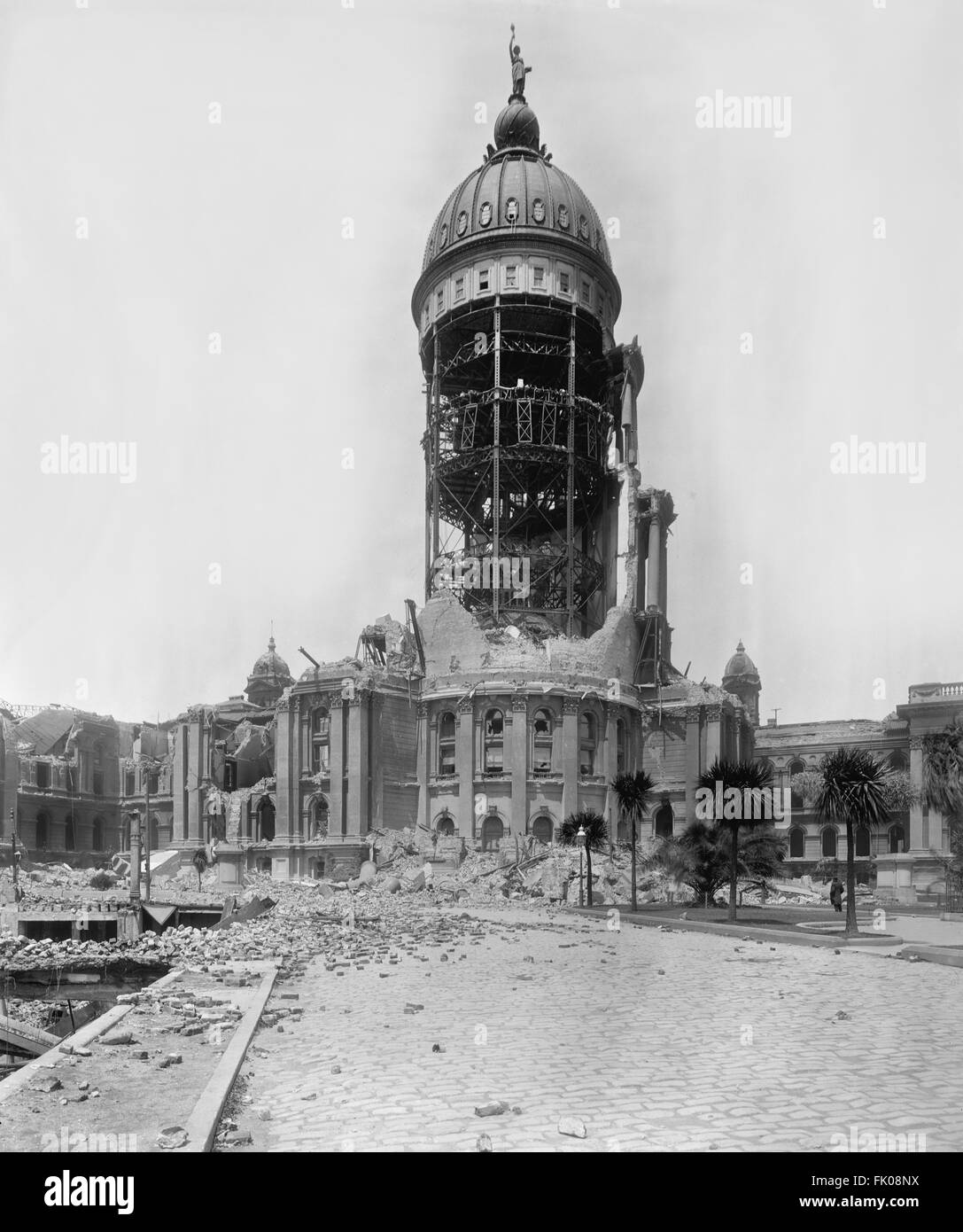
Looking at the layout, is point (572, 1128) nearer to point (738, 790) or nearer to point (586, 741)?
point (738, 790)

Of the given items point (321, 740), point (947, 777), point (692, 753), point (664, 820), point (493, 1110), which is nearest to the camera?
point (493, 1110)

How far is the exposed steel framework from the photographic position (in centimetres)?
7806

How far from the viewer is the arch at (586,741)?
224 feet

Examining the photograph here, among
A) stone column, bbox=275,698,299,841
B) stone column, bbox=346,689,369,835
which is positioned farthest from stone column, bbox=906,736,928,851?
stone column, bbox=275,698,299,841

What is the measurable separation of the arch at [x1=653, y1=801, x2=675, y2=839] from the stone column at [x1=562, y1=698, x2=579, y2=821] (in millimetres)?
7773

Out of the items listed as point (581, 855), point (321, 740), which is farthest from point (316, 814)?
point (581, 855)

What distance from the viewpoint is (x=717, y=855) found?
4159 cm

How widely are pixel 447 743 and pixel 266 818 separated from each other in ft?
50.0

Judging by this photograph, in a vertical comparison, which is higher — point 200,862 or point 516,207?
point 516,207

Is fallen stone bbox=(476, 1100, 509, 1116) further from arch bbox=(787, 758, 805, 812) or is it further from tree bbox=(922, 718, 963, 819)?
arch bbox=(787, 758, 805, 812)

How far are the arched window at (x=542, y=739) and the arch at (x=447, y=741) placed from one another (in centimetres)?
510

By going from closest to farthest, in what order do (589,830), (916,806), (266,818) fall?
(589,830)
(916,806)
(266,818)

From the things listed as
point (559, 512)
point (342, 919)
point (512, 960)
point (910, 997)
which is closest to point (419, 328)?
point (559, 512)
